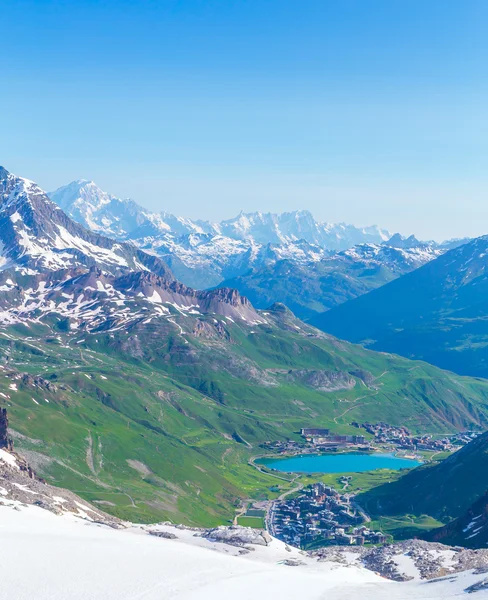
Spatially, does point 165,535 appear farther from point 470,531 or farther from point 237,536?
point 470,531

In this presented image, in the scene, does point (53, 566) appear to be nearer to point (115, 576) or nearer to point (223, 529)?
point (115, 576)

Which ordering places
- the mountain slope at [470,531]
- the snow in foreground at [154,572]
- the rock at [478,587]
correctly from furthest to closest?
the mountain slope at [470,531]
the rock at [478,587]
the snow in foreground at [154,572]

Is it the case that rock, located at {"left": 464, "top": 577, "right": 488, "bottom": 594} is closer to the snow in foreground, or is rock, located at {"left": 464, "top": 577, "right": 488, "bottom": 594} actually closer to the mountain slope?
the snow in foreground

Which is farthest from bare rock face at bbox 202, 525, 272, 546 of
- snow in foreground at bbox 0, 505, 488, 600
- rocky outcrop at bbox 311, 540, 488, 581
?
rocky outcrop at bbox 311, 540, 488, 581

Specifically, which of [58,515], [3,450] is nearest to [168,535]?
[58,515]

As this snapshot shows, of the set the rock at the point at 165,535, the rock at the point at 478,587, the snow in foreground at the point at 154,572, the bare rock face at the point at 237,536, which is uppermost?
the rock at the point at 478,587

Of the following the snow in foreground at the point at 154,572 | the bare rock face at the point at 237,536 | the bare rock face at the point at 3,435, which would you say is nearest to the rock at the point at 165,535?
the bare rock face at the point at 237,536

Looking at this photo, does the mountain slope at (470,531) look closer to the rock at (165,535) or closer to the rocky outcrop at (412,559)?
the rocky outcrop at (412,559)

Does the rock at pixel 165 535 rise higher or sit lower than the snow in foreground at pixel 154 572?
lower
